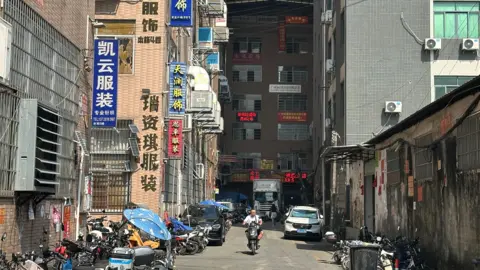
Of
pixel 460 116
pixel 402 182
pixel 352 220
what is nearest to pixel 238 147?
pixel 352 220

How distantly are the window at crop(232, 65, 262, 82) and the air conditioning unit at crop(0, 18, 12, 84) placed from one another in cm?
6710

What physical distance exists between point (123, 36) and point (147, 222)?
18016 millimetres

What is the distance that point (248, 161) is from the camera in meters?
77.2

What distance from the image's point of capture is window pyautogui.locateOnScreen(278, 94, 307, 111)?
7862 cm

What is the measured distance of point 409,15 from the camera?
1265 inches

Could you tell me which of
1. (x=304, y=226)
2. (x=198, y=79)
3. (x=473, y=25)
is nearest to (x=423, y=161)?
(x=304, y=226)

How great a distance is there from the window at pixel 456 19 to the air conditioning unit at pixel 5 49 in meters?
24.3

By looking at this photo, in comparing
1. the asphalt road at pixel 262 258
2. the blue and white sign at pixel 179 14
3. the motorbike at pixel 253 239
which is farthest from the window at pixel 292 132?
the motorbike at pixel 253 239

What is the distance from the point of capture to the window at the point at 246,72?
7894 cm

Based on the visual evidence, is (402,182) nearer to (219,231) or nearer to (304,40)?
(219,231)

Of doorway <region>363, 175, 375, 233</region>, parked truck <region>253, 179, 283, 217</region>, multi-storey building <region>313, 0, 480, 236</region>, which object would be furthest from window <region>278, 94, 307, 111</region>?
doorway <region>363, 175, 375, 233</region>

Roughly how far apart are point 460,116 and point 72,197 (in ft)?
32.7

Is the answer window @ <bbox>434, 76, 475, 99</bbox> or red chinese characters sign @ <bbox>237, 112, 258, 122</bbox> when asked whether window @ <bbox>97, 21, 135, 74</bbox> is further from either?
red chinese characters sign @ <bbox>237, 112, 258, 122</bbox>

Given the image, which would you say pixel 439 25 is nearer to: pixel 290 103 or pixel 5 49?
pixel 5 49
